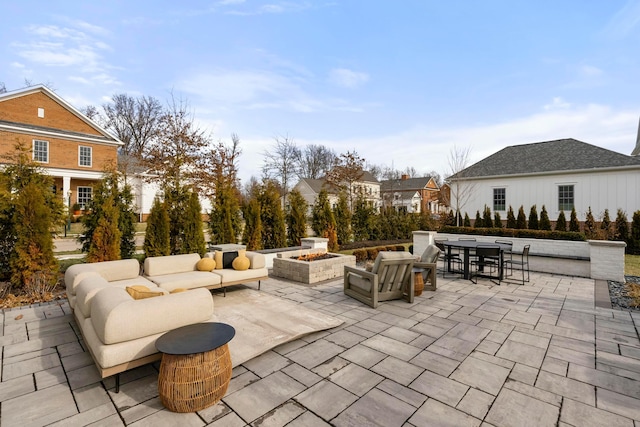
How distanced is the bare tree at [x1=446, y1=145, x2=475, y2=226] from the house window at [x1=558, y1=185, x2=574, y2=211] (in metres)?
4.42

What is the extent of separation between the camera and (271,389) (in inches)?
97.0

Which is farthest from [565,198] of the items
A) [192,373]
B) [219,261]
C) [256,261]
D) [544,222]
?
[192,373]

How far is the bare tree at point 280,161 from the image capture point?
20.4 m

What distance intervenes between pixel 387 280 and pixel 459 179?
52.5 feet

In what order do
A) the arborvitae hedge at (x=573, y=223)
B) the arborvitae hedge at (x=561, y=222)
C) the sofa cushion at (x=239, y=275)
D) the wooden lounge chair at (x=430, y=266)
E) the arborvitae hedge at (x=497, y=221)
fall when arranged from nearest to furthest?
the sofa cushion at (x=239, y=275) < the wooden lounge chair at (x=430, y=266) < the arborvitae hedge at (x=573, y=223) < the arborvitae hedge at (x=561, y=222) < the arborvitae hedge at (x=497, y=221)

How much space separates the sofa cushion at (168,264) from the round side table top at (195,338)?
2.72 metres

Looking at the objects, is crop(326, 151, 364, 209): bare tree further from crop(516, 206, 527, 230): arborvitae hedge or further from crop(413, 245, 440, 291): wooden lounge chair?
crop(413, 245, 440, 291): wooden lounge chair

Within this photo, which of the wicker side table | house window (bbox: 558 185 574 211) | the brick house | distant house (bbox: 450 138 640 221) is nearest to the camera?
the wicker side table

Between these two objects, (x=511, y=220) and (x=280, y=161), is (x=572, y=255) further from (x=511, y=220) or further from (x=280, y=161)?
(x=280, y=161)

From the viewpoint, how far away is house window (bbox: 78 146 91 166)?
19481mm

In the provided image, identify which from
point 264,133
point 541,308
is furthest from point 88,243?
point 264,133

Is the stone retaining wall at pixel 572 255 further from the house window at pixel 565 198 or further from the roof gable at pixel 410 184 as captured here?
the roof gable at pixel 410 184

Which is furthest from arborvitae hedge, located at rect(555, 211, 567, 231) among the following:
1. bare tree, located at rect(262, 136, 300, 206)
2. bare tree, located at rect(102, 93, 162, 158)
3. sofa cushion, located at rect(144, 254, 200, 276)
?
bare tree, located at rect(102, 93, 162, 158)

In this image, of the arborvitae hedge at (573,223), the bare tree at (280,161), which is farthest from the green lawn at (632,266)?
the bare tree at (280,161)
